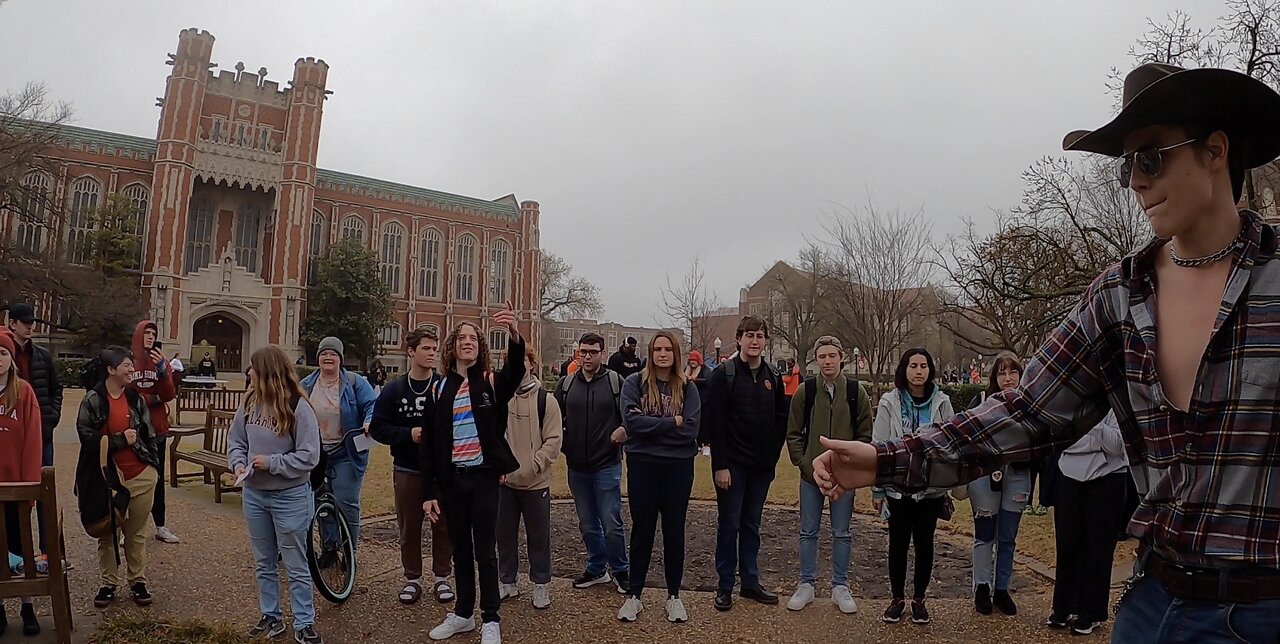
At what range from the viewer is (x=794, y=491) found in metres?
10.5

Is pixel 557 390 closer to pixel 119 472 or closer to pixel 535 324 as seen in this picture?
pixel 119 472

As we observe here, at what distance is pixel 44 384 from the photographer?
629 cm

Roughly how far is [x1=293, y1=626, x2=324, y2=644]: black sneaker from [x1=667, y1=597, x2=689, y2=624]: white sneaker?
2.30m

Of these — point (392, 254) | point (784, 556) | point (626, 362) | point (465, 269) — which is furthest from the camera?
point (465, 269)

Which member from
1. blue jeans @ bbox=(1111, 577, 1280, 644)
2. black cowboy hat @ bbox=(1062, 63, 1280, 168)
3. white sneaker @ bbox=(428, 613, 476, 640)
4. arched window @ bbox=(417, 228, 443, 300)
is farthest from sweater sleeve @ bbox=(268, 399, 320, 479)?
arched window @ bbox=(417, 228, 443, 300)

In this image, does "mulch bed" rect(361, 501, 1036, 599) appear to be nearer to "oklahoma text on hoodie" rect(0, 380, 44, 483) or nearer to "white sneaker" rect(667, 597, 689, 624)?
"white sneaker" rect(667, 597, 689, 624)

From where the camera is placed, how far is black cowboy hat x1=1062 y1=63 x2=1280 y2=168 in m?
1.45

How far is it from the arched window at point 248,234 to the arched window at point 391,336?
8712 mm

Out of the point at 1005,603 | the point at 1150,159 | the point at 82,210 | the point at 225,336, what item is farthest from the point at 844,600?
the point at 82,210

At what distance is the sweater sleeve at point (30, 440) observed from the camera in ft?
15.6

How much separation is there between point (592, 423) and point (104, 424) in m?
3.56

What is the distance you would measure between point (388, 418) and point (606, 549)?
209 centimetres

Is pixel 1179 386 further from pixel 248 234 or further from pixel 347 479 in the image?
pixel 248 234

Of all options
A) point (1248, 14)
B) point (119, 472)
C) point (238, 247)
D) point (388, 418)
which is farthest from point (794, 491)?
point (238, 247)
